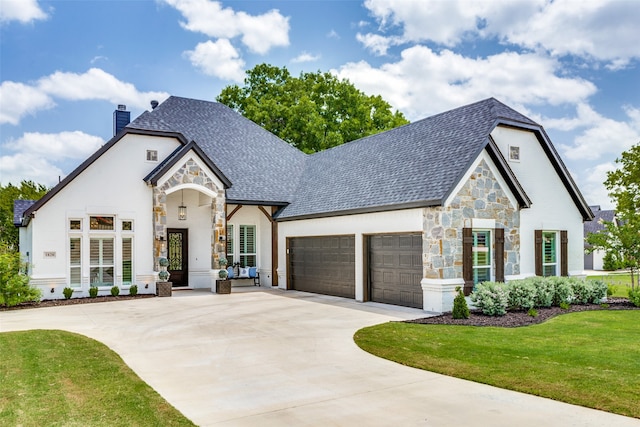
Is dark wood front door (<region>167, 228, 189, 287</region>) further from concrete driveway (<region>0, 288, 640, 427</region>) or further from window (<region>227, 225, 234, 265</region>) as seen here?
concrete driveway (<region>0, 288, 640, 427</region>)

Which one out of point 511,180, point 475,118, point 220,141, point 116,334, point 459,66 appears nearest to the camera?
point 116,334

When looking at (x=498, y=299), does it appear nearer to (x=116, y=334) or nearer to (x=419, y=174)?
(x=419, y=174)

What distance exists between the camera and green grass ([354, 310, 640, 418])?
6.27 m

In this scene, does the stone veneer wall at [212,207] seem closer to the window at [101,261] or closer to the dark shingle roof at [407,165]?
the window at [101,261]

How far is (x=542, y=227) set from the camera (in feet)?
52.8

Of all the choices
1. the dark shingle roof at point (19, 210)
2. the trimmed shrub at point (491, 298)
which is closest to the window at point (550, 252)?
the trimmed shrub at point (491, 298)

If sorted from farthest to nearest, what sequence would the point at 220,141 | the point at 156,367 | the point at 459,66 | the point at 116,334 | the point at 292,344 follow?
the point at 220,141, the point at 459,66, the point at 116,334, the point at 292,344, the point at 156,367

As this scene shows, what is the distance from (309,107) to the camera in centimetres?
3488

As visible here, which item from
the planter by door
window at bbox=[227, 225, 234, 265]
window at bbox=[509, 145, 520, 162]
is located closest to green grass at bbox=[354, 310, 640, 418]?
window at bbox=[509, 145, 520, 162]

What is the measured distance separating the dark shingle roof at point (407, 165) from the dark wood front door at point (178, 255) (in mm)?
4455

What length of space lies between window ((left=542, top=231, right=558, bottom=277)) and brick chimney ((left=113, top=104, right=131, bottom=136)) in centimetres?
1771

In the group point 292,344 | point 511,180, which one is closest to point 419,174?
point 511,180

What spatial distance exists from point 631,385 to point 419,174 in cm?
919

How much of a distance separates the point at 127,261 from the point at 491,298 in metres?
12.8
